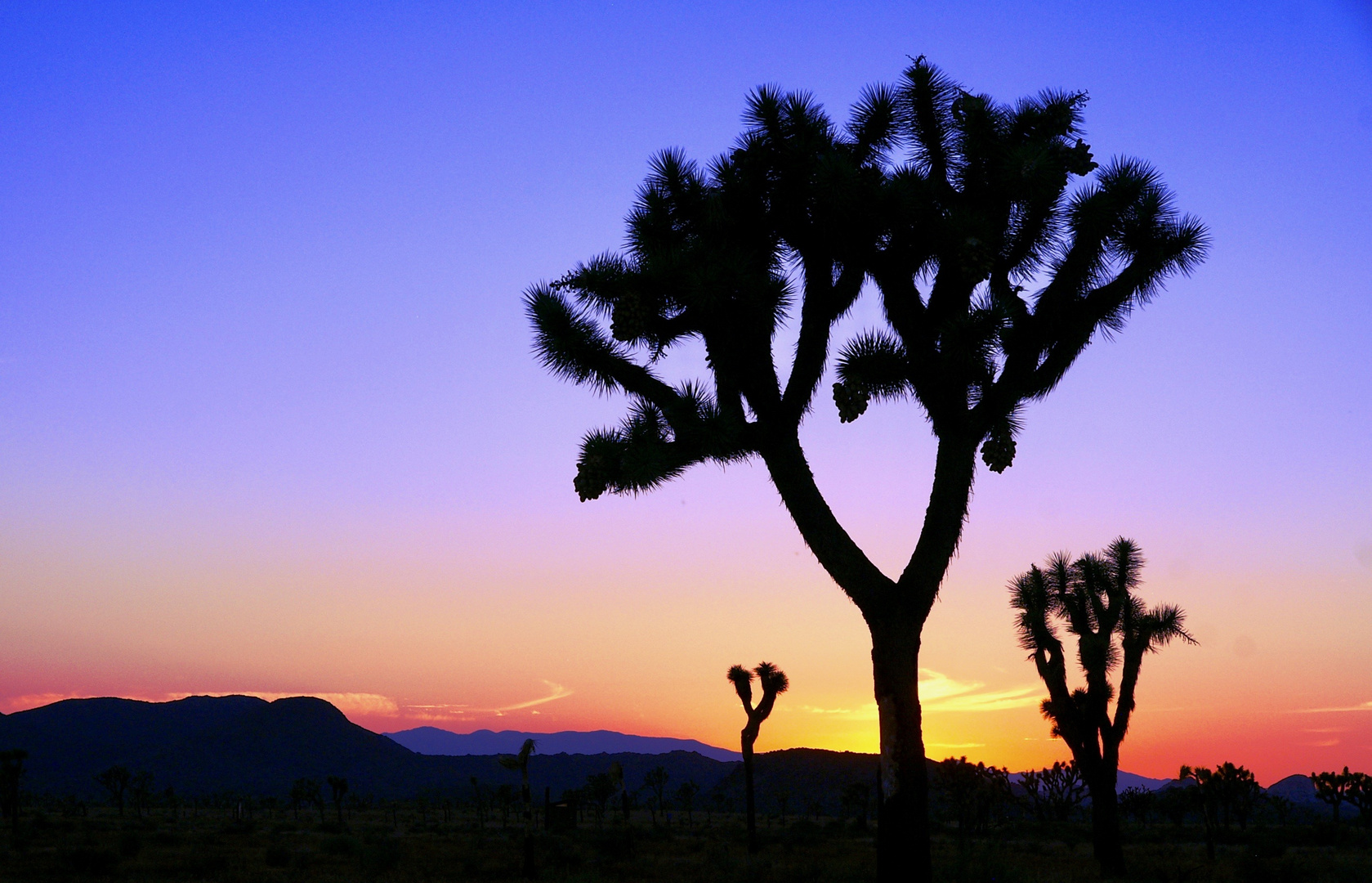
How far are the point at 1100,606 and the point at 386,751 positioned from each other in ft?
476

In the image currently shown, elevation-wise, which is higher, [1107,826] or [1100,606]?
[1100,606]

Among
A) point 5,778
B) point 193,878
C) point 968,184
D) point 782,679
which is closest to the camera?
point 968,184

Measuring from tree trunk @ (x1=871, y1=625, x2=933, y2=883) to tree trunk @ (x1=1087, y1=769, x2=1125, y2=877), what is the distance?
11760 millimetres

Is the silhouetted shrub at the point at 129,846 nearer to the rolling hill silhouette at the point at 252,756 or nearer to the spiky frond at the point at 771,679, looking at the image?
the spiky frond at the point at 771,679

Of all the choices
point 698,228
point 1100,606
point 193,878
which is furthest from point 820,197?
point 193,878

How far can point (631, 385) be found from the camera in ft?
34.7

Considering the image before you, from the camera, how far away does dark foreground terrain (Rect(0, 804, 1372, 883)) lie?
17.7m

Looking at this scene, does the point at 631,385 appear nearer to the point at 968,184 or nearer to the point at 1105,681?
the point at 968,184

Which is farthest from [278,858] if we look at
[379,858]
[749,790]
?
[749,790]

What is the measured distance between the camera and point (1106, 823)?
64.0ft

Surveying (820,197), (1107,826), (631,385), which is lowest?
(1107,826)

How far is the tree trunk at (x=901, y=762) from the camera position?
9.40 m

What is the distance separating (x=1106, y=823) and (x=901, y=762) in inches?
500

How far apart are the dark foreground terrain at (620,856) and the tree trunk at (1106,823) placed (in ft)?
1.77
